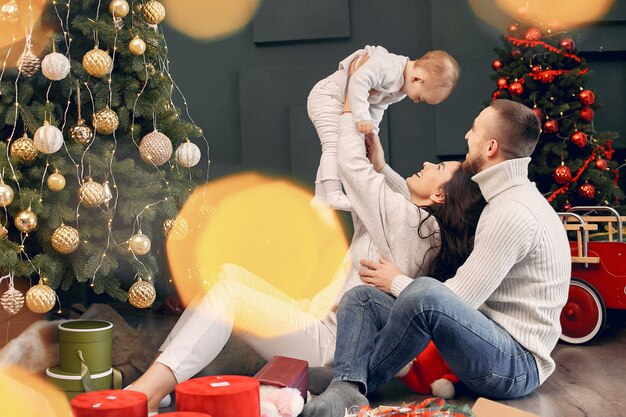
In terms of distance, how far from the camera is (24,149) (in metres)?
2.37

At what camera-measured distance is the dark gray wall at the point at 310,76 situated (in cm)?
444

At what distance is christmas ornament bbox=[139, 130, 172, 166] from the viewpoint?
259 centimetres

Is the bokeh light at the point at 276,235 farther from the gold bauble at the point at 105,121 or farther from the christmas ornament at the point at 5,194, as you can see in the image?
the christmas ornament at the point at 5,194

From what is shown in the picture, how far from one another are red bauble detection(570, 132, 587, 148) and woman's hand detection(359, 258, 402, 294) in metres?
1.75

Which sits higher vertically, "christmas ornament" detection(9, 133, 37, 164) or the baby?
the baby

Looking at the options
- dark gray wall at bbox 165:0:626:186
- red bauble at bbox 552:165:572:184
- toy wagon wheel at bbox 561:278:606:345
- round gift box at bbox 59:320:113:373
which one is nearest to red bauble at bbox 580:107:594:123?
red bauble at bbox 552:165:572:184

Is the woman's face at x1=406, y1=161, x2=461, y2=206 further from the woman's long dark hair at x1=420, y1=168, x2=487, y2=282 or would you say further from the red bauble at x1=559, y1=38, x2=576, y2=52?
the red bauble at x1=559, y1=38, x2=576, y2=52

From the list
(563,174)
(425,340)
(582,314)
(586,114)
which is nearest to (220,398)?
(425,340)

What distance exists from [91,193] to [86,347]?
1.57 feet

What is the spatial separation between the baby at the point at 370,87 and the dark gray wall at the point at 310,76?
1413 mm

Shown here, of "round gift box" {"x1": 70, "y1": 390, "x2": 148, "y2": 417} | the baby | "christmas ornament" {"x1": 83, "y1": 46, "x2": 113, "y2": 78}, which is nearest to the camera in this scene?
"round gift box" {"x1": 70, "y1": 390, "x2": 148, "y2": 417}

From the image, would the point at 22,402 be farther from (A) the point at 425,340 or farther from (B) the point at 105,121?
(A) the point at 425,340

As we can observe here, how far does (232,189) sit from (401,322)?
8.34ft

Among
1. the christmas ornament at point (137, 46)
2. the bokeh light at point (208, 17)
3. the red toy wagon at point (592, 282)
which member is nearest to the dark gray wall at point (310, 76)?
the bokeh light at point (208, 17)
